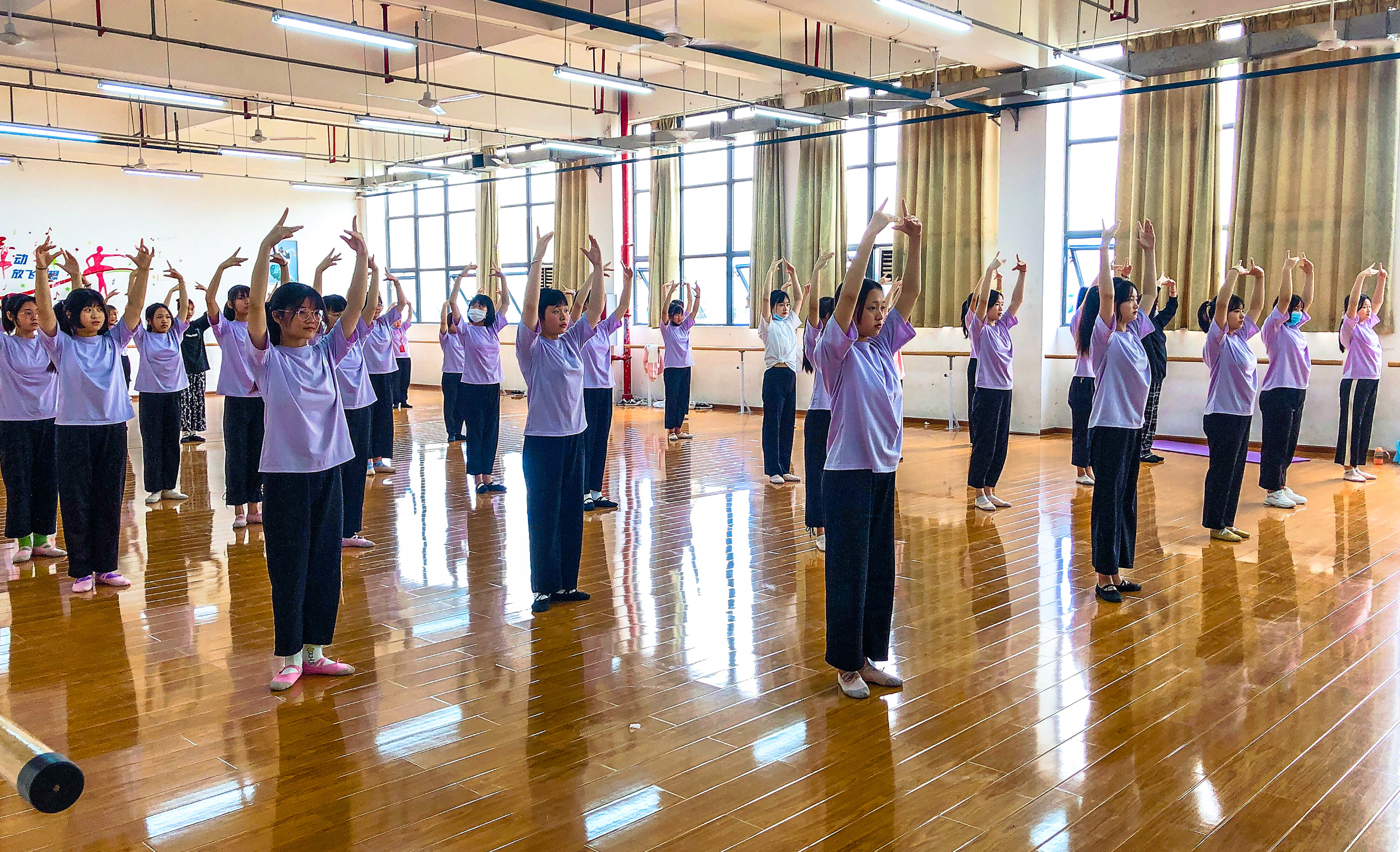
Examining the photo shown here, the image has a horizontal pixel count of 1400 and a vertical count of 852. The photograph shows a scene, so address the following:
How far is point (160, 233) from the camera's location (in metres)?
17.5

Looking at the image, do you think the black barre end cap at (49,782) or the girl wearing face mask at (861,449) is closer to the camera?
Answer: the black barre end cap at (49,782)

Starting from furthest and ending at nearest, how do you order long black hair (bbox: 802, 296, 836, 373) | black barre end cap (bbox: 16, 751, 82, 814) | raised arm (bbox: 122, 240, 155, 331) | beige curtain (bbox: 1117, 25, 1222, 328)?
beige curtain (bbox: 1117, 25, 1222, 328) < long black hair (bbox: 802, 296, 836, 373) < raised arm (bbox: 122, 240, 155, 331) < black barre end cap (bbox: 16, 751, 82, 814)

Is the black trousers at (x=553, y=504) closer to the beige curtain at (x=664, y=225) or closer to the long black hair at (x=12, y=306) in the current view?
the long black hair at (x=12, y=306)

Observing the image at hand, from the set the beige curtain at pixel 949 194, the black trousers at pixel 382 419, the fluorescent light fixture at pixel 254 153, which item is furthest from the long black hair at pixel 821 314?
the fluorescent light fixture at pixel 254 153

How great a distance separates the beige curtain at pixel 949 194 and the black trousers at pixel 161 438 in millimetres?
7833

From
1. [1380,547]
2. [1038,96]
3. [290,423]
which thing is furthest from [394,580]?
[1038,96]

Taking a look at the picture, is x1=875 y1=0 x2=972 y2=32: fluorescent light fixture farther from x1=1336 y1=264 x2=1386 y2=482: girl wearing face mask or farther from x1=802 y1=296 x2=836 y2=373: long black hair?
x1=1336 y1=264 x2=1386 y2=482: girl wearing face mask

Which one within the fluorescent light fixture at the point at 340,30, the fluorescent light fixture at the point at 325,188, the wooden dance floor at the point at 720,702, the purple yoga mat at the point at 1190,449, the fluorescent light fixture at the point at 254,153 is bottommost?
the wooden dance floor at the point at 720,702

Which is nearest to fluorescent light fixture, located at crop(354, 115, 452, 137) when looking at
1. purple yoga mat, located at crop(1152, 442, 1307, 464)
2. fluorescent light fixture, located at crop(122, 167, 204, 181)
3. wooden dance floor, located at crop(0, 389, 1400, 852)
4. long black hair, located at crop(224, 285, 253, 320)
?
fluorescent light fixture, located at crop(122, 167, 204, 181)

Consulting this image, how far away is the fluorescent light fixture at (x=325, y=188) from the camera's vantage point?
16891mm

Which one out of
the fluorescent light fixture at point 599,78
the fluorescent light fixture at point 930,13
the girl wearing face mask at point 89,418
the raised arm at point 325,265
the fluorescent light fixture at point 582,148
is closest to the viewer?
the raised arm at point 325,265

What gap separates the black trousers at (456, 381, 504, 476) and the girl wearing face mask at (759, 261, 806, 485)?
2064mm

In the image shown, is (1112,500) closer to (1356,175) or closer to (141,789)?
(141,789)

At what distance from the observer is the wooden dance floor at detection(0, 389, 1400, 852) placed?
2.76m
